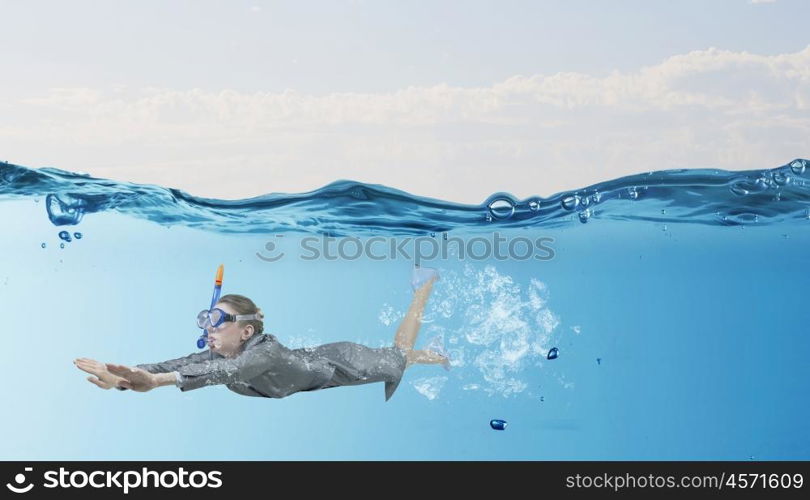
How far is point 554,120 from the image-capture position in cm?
1118

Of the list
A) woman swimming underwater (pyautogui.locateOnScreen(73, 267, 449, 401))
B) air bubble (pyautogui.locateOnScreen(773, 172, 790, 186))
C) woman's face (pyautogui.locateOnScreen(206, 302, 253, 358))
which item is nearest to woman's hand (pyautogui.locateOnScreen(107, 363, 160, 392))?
woman swimming underwater (pyautogui.locateOnScreen(73, 267, 449, 401))

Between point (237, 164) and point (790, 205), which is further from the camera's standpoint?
point (790, 205)

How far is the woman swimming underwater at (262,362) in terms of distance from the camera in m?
6.79

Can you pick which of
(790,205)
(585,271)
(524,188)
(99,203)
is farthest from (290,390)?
(790,205)

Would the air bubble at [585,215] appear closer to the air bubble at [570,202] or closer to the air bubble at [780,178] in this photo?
the air bubble at [570,202]

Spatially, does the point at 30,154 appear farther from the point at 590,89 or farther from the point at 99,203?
the point at 590,89

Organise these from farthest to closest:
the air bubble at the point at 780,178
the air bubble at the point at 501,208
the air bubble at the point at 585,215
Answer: the air bubble at the point at 585,215 < the air bubble at the point at 780,178 < the air bubble at the point at 501,208

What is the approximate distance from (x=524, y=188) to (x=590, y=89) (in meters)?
1.60

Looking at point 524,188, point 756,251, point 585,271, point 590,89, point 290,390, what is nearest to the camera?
point 290,390

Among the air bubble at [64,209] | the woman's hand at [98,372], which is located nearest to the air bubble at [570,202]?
the air bubble at [64,209]

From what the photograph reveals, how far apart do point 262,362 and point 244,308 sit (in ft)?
1.89

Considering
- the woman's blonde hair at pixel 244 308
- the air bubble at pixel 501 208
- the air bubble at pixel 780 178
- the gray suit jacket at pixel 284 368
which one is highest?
the air bubble at pixel 780 178

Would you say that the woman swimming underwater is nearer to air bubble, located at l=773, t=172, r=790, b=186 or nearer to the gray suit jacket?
the gray suit jacket

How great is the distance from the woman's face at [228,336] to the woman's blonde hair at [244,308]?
0.05m
